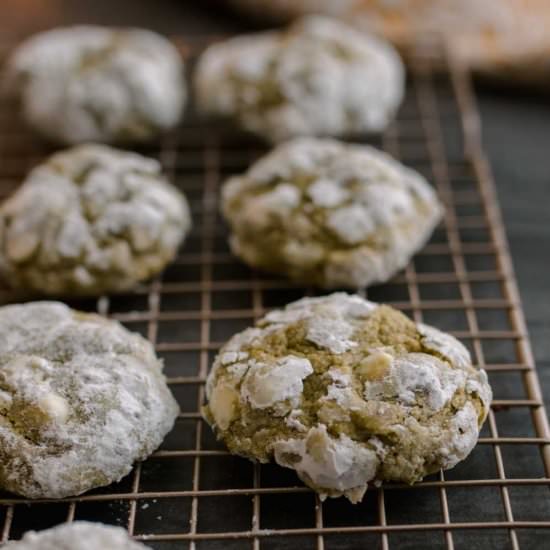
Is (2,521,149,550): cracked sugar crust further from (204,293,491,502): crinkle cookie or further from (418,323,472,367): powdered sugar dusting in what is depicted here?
(418,323,472,367): powdered sugar dusting

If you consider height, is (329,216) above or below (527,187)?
above

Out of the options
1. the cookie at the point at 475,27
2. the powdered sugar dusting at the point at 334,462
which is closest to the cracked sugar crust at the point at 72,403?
the powdered sugar dusting at the point at 334,462

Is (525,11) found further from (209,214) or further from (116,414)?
(116,414)

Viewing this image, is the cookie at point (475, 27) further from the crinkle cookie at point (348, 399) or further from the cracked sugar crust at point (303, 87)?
the crinkle cookie at point (348, 399)

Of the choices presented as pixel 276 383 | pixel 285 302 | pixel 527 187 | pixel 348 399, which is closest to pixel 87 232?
pixel 285 302

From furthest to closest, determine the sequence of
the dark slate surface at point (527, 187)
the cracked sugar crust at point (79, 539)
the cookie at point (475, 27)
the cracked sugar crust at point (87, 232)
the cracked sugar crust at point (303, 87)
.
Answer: the cookie at point (475, 27) < the cracked sugar crust at point (303, 87) < the dark slate surface at point (527, 187) < the cracked sugar crust at point (87, 232) < the cracked sugar crust at point (79, 539)

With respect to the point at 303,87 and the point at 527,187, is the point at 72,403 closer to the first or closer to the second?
the point at 303,87
